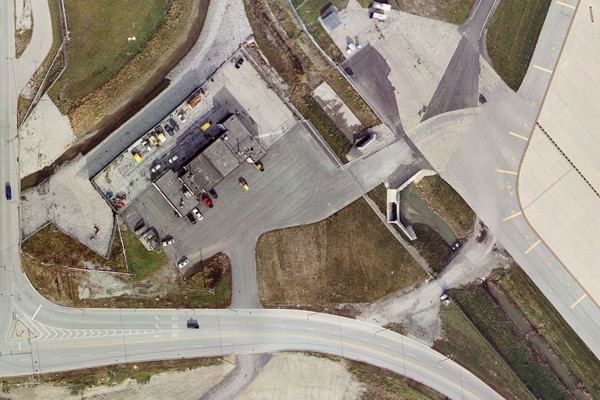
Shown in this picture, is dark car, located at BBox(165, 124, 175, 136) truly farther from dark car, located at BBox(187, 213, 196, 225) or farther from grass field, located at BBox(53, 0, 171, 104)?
dark car, located at BBox(187, 213, 196, 225)

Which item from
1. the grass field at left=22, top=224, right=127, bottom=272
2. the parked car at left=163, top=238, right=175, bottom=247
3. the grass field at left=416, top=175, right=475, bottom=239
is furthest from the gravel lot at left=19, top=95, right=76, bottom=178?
the grass field at left=416, top=175, right=475, bottom=239

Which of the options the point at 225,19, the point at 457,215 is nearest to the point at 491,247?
the point at 457,215

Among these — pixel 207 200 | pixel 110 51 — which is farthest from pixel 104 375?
pixel 110 51

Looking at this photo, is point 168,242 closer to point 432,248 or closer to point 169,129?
point 169,129

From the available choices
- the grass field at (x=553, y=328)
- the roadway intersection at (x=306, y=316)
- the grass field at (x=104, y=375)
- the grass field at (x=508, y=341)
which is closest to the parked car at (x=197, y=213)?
the roadway intersection at (x=306, y=316)

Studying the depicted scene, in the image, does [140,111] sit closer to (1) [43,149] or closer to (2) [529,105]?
(1) [43,149]

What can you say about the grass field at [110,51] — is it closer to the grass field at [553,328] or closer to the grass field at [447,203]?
the grass field at [447,203]
